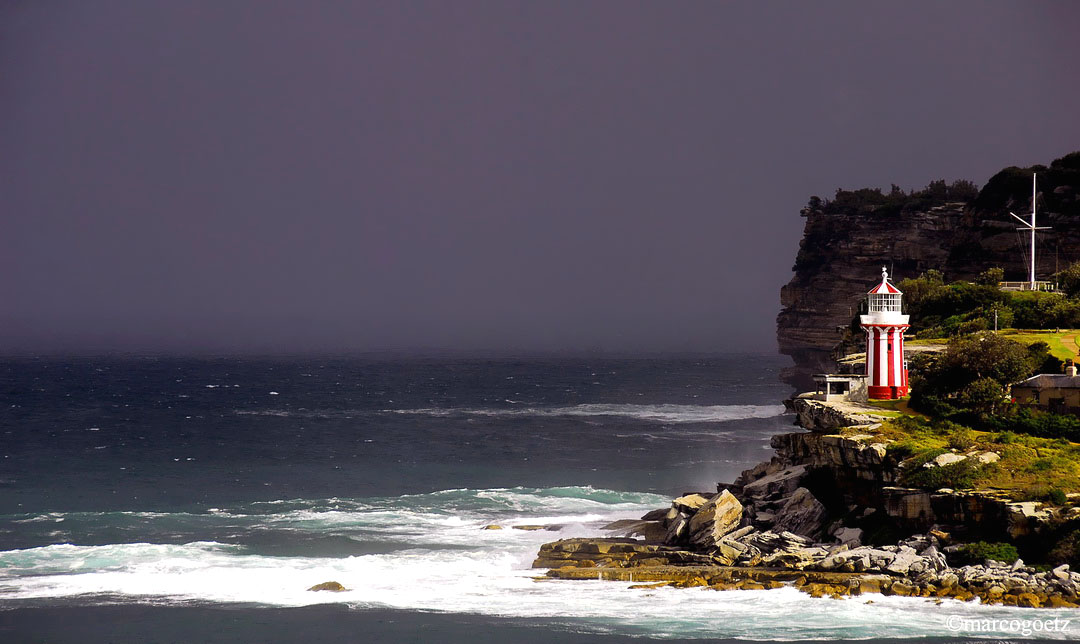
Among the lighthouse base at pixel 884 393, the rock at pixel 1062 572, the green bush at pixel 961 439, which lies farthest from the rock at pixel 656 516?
the rock at pixel 1062 572

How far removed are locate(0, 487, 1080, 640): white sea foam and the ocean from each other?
0.37 feet

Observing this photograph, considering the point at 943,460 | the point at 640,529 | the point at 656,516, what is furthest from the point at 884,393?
the point at 640,529

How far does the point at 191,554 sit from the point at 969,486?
27.8 m

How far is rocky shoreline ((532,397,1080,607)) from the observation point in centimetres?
3170

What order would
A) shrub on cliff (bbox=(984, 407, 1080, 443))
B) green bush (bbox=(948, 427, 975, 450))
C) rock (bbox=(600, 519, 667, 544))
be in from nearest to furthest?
green bush (bbox=(948, 427, 975, 450)) < shrub on cliff (bbox=(984, 407, 1080, 443)) < rock (bbox=(600, 519, 667, 544))

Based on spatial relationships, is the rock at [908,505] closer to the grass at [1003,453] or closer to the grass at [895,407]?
the grass at [1003,453]

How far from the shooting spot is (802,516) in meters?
38.4

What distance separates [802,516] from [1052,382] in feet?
33.9

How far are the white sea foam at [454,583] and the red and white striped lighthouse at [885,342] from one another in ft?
39.1

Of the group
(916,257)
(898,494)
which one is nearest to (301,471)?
(898,494)

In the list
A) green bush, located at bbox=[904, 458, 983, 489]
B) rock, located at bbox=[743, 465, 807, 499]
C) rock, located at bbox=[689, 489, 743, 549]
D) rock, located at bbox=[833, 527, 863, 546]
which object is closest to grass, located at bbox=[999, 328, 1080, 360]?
green bush, located at bbox=[904, 458, 983, 489]

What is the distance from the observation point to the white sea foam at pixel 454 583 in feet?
100

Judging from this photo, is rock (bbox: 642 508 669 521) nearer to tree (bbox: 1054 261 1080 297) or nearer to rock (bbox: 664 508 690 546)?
rock (bbox: 664 508 690 546)

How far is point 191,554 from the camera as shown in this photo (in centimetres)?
4116
